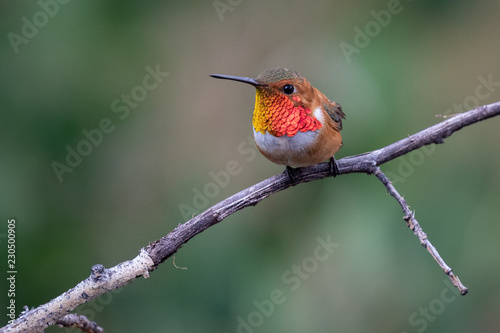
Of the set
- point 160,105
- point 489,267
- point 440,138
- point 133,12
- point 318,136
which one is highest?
point 133,12

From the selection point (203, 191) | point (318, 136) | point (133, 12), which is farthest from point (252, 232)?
point (133, 12)

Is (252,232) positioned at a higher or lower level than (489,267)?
higher

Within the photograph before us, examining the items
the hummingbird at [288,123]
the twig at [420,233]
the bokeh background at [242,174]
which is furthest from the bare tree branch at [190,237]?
the bokeh background at [242,174]

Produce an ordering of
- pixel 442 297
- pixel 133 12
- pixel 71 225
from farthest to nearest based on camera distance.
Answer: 1. pixel 133 12
2. pixel 71 225
3. pixel 442 297

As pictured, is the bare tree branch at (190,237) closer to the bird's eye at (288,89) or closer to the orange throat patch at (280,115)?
the orange throat patch at (280,115)

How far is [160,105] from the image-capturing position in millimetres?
3814

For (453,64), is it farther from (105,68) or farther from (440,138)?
(105,68)

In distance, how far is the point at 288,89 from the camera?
2611 millimetres

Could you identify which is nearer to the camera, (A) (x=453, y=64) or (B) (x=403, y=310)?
(B) (x=403, y=310)

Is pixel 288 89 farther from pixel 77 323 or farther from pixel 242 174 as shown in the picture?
pixel 77 323

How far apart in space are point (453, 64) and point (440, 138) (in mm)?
1573

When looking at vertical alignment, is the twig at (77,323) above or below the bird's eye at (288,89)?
below

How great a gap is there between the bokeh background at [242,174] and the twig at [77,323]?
1001 mm

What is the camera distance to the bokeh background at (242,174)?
3223mm
